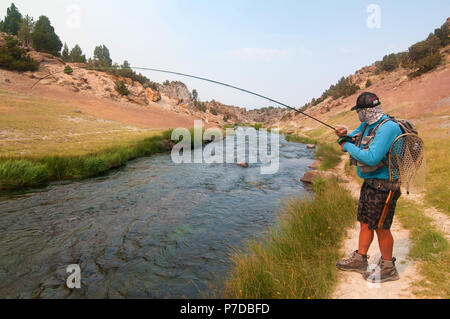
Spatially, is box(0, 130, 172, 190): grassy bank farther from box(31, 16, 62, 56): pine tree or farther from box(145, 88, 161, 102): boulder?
box(31, 16, 62, 56): pine tree

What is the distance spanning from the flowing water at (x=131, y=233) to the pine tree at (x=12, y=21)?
77.4 metres

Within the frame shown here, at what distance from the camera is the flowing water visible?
5.27 meters

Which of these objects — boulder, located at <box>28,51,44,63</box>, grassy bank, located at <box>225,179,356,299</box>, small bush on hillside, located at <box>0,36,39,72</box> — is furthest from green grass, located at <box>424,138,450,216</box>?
boulder, located at <box>28,51,44,63</box>

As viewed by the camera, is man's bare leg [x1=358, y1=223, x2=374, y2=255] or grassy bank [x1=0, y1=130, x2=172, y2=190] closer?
man's bare leg [x1=358, y1=223, x2=374, y2=255]

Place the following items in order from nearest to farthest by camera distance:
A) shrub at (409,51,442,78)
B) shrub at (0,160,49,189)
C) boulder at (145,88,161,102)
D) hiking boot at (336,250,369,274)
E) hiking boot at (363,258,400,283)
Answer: hiking boot at (363,258,400,283) < hiking boot at (336,250,369,274) < shrub at (0,160,49,189) < shrub at (409,51,442,78) < boulder at (145,88,161,102)

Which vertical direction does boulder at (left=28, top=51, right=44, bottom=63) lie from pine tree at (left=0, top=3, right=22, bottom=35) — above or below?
below

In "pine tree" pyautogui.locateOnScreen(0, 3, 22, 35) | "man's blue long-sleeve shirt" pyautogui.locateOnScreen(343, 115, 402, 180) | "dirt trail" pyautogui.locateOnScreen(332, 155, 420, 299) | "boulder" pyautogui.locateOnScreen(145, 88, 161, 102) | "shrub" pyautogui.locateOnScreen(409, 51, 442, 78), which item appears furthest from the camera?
"pine tree" pyautogui.locateOnScreen(0, 3, 22, 35)

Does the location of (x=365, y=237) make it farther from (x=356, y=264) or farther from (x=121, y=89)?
(x=121, y=89)

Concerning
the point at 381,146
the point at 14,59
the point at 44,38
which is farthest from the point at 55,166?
the point at 44,38

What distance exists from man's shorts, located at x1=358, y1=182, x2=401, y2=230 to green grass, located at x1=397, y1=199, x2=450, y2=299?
3.64ft

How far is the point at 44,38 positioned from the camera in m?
53.4

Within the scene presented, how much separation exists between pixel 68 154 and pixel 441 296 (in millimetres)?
16451

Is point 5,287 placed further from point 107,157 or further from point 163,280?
point 107,157
